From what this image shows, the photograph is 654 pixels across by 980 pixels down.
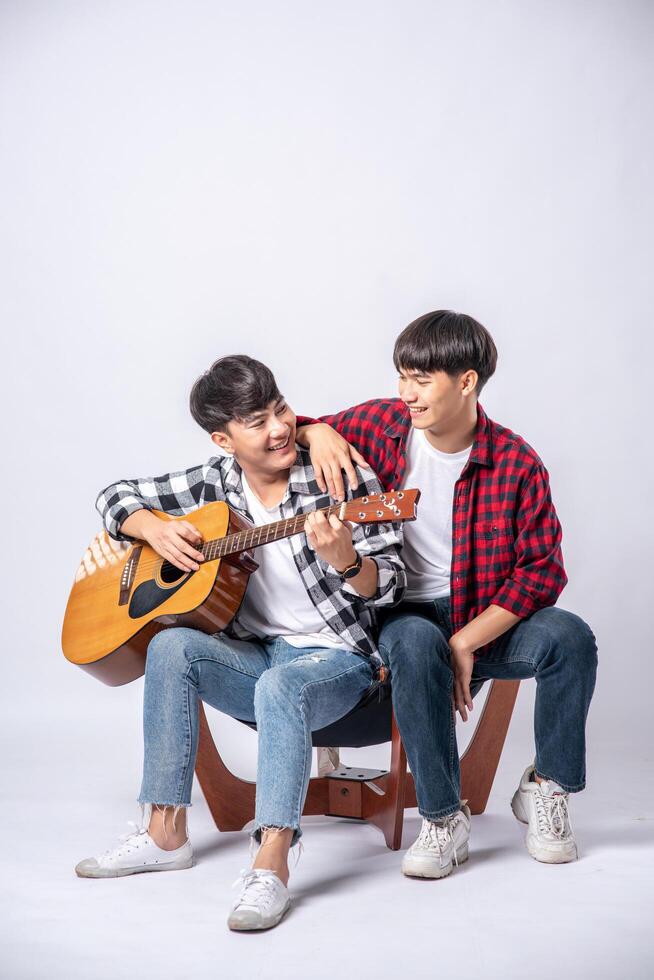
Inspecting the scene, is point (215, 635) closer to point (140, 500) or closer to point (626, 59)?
point (140, 500)

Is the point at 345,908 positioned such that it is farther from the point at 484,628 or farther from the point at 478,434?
the point at 478,434

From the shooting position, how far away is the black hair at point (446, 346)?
7.68 ft

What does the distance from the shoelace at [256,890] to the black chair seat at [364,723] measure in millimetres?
437

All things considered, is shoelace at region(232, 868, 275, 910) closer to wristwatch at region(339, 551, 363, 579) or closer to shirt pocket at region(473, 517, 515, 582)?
wristwatch at region(339, 551, 363, 579)

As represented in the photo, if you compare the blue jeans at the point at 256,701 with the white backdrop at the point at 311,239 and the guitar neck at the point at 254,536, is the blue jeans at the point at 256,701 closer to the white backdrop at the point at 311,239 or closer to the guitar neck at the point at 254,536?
the guitar neck at the point at 254,536

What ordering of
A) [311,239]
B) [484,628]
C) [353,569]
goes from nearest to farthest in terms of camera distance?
[353,569] → [484,628] → [311,239]

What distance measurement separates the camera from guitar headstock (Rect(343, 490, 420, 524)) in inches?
83.4

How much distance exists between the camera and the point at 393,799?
241 cm

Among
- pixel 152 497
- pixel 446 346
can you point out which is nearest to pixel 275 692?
pixel 152 497

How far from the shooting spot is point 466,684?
228cm

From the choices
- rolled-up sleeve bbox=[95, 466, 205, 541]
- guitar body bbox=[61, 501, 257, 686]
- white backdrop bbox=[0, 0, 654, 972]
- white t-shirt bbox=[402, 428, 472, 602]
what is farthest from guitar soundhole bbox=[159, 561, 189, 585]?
white backdrop bbox=[0, 0, 654, 972]

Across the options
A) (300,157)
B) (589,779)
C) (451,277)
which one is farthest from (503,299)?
(589,779)

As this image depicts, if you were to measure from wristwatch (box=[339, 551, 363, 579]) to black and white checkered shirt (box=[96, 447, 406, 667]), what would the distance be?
47 mm

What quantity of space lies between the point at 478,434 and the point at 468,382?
120 millimetres
